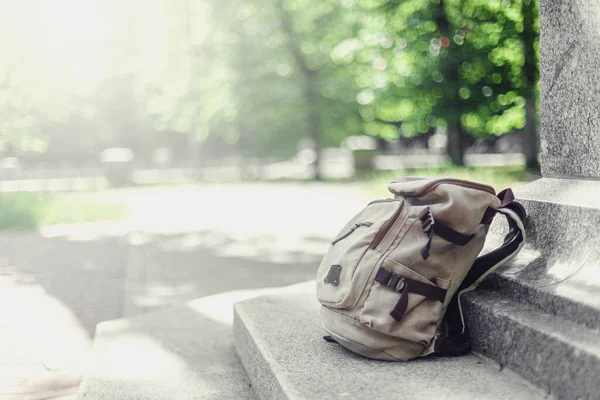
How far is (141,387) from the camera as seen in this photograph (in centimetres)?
303

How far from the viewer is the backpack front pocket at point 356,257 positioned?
2.56 meters

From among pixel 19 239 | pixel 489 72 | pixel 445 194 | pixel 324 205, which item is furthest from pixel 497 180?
pixel 445 194

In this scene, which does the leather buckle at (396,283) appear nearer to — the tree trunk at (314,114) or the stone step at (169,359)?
the stone step at (169,359)

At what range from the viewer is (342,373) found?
2.49 metres

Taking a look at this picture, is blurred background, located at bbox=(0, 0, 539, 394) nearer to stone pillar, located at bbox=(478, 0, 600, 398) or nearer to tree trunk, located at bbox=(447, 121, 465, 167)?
tree trunk, located at bbox=(447, 121, 465, 167)

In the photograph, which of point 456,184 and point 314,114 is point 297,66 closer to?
point 314,114

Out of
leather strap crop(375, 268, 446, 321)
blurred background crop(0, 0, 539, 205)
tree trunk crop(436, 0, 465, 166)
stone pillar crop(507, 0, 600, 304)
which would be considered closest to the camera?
leather strap crop(375, 268, 446, 321)

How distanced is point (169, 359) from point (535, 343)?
1.95 meters

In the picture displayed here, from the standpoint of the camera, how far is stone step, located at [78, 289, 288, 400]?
3011mm

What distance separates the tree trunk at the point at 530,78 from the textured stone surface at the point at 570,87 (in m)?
10.2

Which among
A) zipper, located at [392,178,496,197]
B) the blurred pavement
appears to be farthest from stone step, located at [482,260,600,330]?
the blurred pavement

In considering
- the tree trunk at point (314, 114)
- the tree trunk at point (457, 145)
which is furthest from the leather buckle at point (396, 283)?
the tree trunk at point (314, 114)

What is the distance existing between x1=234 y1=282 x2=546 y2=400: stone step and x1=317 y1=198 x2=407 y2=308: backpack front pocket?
0.24 m

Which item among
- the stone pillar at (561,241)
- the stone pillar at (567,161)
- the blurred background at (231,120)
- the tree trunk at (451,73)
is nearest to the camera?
the stone pillar at (561,241)
